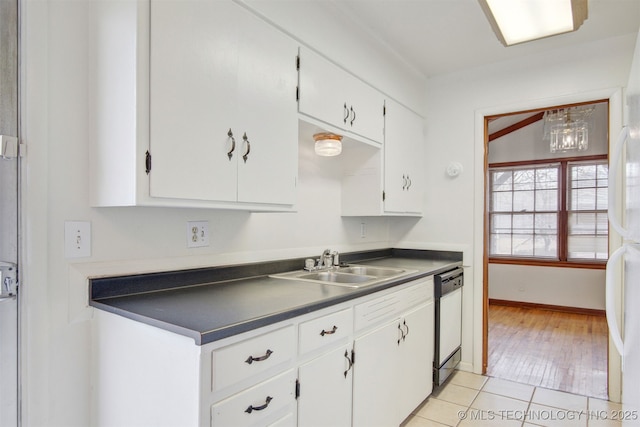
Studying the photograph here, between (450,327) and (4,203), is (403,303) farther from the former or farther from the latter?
(4,203)

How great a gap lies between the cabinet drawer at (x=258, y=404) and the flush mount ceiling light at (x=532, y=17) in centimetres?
174

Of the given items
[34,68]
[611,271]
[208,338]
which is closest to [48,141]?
[34,68]

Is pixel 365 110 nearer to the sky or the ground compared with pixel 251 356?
nearer to the sky

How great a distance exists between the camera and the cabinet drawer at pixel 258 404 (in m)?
1.12

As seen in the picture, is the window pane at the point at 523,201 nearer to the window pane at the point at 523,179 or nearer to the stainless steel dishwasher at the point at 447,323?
the window pane at the point at 523,179

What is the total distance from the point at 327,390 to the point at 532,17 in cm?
191

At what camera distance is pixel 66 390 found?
1392 mm

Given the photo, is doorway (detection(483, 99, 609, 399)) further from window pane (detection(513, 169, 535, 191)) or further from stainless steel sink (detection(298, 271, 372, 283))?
stainless steel sink (detection(298, 271, 372, 283))

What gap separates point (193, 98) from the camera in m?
1.41

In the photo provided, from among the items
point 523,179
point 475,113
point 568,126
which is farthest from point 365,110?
point 523,179

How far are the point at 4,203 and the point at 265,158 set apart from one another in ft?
3.10

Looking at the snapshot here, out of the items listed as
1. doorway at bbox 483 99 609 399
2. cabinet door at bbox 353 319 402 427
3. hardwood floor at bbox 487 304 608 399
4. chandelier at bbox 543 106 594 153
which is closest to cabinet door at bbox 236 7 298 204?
cabinet door at bbox 353 319 402 427

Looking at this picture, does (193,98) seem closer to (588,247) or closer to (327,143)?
(327,143)

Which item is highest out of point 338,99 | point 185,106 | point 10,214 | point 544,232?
point 338,99
